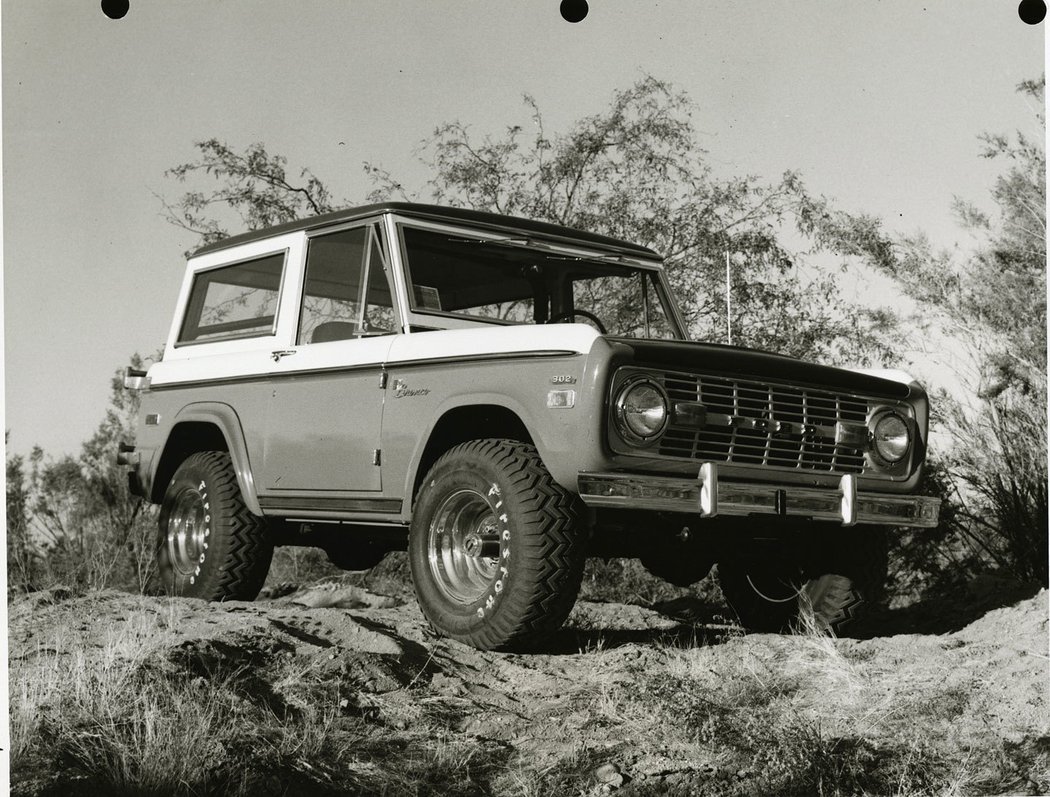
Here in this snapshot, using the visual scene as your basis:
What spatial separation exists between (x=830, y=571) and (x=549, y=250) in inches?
79.8

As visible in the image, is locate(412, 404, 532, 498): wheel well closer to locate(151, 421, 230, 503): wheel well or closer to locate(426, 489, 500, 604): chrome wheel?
locate(426, 489, 500, 604): chrome wheel

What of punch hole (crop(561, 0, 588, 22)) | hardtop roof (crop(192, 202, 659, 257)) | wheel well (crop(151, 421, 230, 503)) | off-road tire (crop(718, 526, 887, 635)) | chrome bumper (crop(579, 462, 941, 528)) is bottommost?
off-road tire (crop(718, 526, 887, 635))

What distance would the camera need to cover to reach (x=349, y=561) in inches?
260

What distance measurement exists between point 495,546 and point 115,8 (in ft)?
8.77

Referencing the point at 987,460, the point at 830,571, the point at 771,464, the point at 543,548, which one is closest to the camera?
the point at 543,548

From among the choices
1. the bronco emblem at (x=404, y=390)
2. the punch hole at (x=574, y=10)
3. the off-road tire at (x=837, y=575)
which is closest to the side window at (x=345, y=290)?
the bronco emblem at (x=404, y=390)

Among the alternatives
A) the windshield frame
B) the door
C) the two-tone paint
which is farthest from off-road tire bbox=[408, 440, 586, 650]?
the windshield frame

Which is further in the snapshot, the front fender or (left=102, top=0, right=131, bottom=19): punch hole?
the front fender

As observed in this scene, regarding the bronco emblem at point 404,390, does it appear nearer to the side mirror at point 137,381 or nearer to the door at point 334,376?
the door at point 334,376

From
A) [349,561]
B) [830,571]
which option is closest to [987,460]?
[830,571]

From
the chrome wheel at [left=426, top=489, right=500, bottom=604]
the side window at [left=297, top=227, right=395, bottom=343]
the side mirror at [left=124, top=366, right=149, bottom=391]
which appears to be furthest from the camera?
the side mirror at [left=124, top=366, right=149, bottom=391]

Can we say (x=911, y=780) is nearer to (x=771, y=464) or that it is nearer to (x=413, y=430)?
(x=771, y=464)

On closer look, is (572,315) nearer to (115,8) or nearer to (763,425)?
(763,425)

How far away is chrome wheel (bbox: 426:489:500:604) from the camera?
5.20 m
